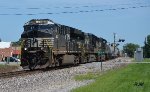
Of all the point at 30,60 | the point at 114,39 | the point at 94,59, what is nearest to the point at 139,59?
the point at 30,60

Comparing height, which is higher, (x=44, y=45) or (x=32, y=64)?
(x=44, y=45)

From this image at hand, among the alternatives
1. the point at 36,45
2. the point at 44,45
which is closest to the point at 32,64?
the point at 36,45

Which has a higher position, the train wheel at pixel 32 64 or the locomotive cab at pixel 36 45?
the locomotive cab at pixel 36 45

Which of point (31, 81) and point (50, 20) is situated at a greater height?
point (50, 20)

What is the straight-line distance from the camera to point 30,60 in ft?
108

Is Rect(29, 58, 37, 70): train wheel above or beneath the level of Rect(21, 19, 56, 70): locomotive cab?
beneath

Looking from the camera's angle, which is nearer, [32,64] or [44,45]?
[32,64]

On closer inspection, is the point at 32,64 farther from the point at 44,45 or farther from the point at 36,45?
the point at 44,45

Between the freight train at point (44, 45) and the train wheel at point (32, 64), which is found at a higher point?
the freight train at point (44, 45)

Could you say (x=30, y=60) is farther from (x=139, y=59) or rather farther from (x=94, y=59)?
(x=94, y=59)

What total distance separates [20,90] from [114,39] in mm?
106774

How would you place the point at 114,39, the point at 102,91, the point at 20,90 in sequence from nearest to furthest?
1. the point at 102,91
2. the point at 20,90
3. the point at 114,39

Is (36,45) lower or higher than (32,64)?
higher

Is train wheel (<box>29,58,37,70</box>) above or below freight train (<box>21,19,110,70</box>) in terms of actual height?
below
